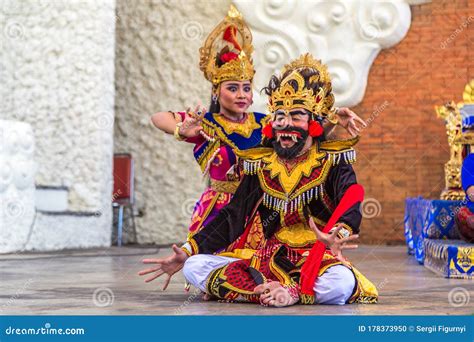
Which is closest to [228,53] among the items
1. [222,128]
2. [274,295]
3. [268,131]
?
[222,128]

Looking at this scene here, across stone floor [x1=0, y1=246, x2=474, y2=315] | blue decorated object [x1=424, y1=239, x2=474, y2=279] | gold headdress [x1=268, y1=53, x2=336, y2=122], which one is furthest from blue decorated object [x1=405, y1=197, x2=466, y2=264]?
gold headdress [x1=268, y1=53, x2=336, y2=122]

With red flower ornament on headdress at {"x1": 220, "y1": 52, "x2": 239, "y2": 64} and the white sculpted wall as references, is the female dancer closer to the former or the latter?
red flower ornament on headdress at {"x1": 220, "y1": 52, "x2": 239, "y2": 64}

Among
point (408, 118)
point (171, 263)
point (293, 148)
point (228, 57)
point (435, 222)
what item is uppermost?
point (228, 57)

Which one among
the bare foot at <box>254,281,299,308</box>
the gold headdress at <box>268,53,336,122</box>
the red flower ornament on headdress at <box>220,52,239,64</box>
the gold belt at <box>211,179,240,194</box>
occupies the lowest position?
the bare foot at <box>254,281,299,308</box>

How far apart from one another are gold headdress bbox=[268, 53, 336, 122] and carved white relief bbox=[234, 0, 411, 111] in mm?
5300

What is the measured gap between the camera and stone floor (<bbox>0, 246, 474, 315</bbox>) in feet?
13.1

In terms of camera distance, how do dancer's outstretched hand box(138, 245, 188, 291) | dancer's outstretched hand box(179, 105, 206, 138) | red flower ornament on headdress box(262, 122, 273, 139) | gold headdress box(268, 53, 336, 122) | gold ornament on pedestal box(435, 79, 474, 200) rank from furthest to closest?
gold ornament on pedestal box(435, 79, 474, 200), dancer's outstretched hand box(179, 105, 206, 138), red flower ornament on headdress box(262, 122, 273, 139), gold headdress box(268, 53, 336, 122), dancer's outstretched hand box(138, 245, 188, 291)

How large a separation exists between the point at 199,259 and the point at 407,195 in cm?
573

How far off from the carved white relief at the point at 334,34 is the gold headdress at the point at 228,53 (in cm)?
432

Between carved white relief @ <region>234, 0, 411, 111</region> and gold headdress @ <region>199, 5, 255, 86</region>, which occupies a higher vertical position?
carved white relief @ <region>234, 0, 411, 111</region>

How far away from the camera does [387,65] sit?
9898 mm

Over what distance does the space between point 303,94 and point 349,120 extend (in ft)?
0.82

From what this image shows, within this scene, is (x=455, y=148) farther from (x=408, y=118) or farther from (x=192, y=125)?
(x=192, y=125)

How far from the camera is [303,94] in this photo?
171 inches
